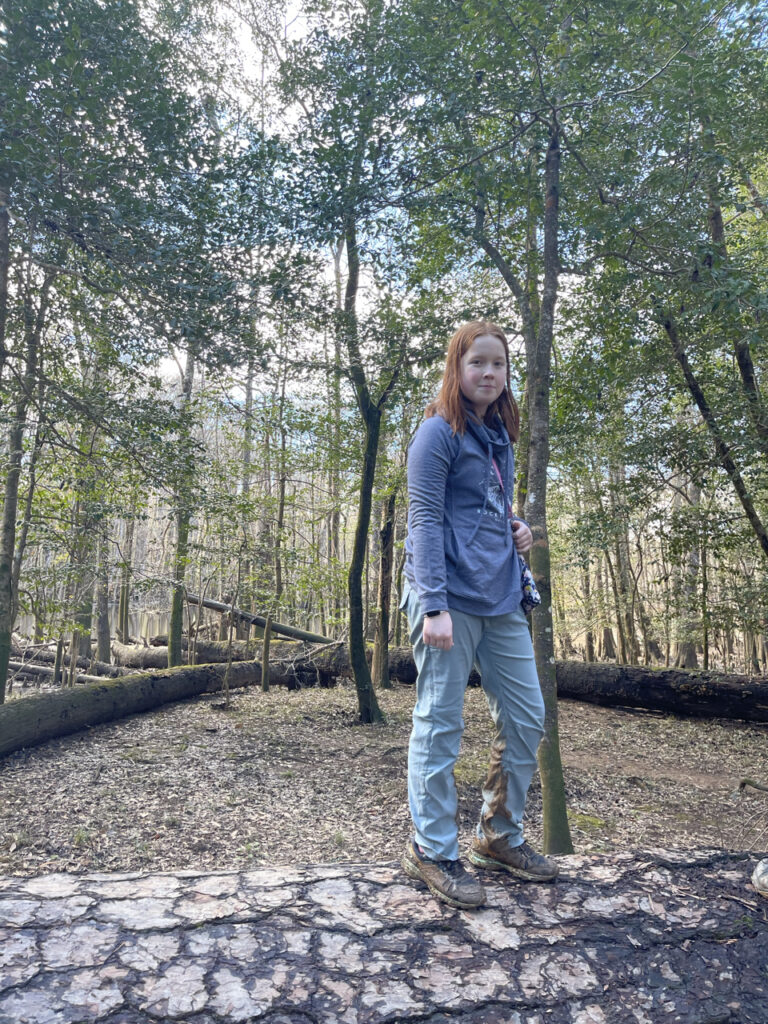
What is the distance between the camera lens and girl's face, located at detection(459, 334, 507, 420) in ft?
6.82

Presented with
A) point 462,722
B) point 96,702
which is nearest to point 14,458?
point 96,702

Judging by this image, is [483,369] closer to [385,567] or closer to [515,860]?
[515,860]

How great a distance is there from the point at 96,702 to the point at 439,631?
20.5ft

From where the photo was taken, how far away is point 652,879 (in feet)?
6.50

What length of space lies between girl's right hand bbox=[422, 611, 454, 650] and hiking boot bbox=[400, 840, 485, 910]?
0.64 metres

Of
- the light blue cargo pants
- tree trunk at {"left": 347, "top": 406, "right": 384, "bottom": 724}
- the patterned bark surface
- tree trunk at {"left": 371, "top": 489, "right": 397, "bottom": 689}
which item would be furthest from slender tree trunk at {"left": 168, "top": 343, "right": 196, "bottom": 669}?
the patterned bark surface

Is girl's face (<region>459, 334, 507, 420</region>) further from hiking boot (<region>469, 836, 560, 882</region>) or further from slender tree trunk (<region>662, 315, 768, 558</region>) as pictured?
slender tree trunk (<region>662, 315, 768, 558</region>)

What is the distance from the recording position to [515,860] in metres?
1.97

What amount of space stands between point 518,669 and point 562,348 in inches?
200

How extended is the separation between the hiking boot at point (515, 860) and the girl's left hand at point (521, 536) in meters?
0.94

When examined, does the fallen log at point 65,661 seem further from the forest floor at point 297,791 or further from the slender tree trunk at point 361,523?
the slender tree trunk at point 361,523

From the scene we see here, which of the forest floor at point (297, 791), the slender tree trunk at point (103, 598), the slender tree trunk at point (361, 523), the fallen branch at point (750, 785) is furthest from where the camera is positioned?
the slender tree trunk at point (103, 598)

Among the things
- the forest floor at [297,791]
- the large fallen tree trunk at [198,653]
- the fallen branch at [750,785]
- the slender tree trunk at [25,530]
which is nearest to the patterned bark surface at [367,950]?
the forest floor at [297,791]

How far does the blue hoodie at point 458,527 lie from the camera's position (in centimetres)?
191
